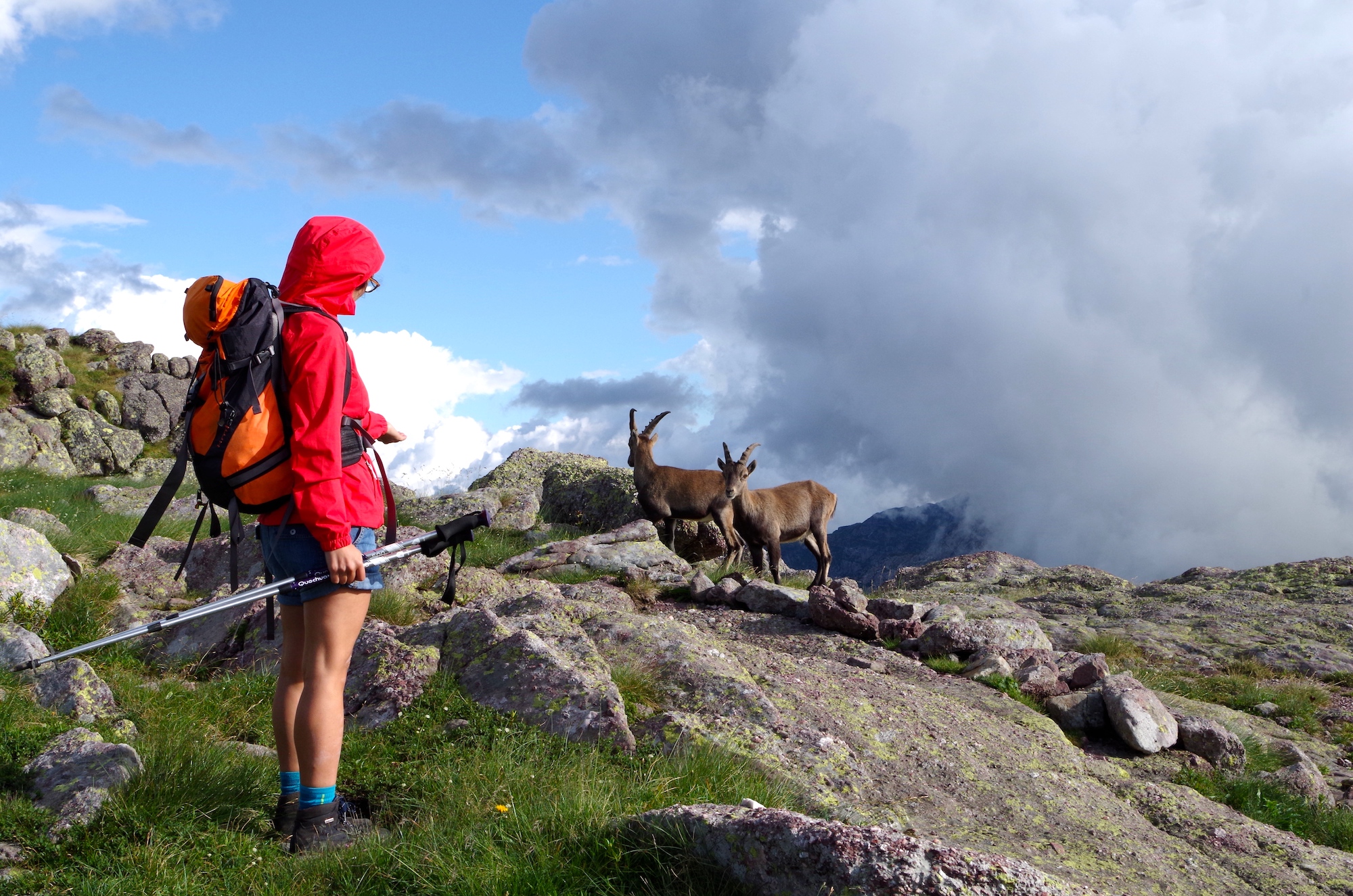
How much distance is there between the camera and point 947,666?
27.2 ft

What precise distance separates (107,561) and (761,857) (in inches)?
318

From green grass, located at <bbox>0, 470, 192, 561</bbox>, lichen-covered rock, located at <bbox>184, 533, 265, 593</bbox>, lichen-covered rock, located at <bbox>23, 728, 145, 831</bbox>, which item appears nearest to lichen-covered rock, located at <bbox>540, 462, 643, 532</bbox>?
green grass, located at <bbox>0, 470, 192, 561</bbox>

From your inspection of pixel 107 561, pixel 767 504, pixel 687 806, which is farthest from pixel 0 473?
pixel 687 806

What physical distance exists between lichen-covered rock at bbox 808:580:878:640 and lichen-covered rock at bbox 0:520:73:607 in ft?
23.0

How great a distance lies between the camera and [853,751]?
5059mm

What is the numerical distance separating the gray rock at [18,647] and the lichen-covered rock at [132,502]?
5.48m

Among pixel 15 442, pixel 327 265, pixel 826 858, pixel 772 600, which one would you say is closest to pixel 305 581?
pixel 327 265

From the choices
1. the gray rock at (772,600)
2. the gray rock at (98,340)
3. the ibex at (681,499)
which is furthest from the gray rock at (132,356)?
the gray rock at (772,600)

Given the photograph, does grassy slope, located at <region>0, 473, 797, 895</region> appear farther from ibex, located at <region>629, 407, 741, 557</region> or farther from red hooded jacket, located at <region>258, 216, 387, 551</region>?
ibex, located at <region>629, 407, 741, 557</region>

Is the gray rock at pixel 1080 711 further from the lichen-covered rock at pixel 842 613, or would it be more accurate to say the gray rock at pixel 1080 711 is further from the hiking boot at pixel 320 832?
the hiking boot at pixel 320 832

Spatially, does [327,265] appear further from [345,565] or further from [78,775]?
[78,775]

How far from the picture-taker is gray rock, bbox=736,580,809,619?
9867 mm

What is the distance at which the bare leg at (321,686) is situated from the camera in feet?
12.2

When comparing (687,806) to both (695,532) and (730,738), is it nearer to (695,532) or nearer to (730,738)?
(730,738)
